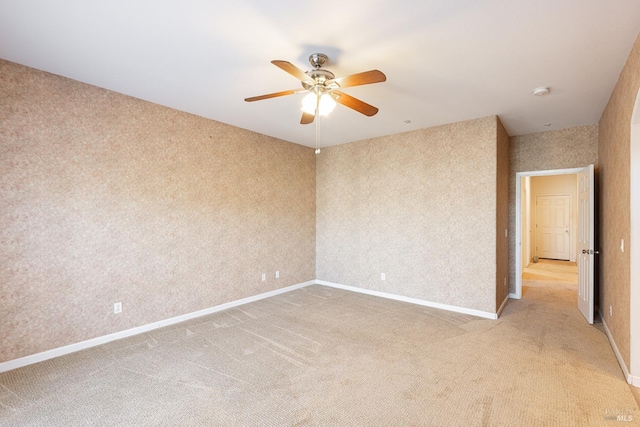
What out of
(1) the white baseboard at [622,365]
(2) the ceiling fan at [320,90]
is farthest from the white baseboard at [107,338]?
(1) the white baseboard at [622,365]

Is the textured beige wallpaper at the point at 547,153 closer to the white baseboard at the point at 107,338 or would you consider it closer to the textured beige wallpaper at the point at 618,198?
the textured beige wallpaper at the point at 618,198

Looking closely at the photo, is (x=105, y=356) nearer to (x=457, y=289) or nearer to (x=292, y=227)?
(x=292, y=227)

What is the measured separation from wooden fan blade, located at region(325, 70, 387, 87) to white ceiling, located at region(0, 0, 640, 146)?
31cm

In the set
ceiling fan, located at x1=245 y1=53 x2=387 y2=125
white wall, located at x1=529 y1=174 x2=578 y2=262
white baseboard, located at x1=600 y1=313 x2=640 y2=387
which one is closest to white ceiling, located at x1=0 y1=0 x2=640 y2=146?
ceiling fan, located at x1=245 y1=53 x2=387 y2=125

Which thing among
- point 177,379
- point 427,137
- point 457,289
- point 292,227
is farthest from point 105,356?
point 427,137

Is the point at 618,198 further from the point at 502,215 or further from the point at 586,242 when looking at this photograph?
the point at 502,215

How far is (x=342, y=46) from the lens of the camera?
92.0 inches

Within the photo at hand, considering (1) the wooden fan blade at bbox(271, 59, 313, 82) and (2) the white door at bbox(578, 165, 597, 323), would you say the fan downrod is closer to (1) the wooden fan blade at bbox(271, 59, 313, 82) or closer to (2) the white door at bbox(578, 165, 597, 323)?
(1) the wooden fan blade at bbox(271, 59, 313, 82)

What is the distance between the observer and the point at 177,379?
8.16ft

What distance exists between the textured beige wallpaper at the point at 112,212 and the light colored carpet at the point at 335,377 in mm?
392

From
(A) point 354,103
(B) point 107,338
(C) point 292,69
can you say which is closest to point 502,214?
(A) point 354,103

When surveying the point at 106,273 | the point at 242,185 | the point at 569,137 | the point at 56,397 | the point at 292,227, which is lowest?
the point at 56,397

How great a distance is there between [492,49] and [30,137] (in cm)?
410

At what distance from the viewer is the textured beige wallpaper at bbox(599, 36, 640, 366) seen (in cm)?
247
